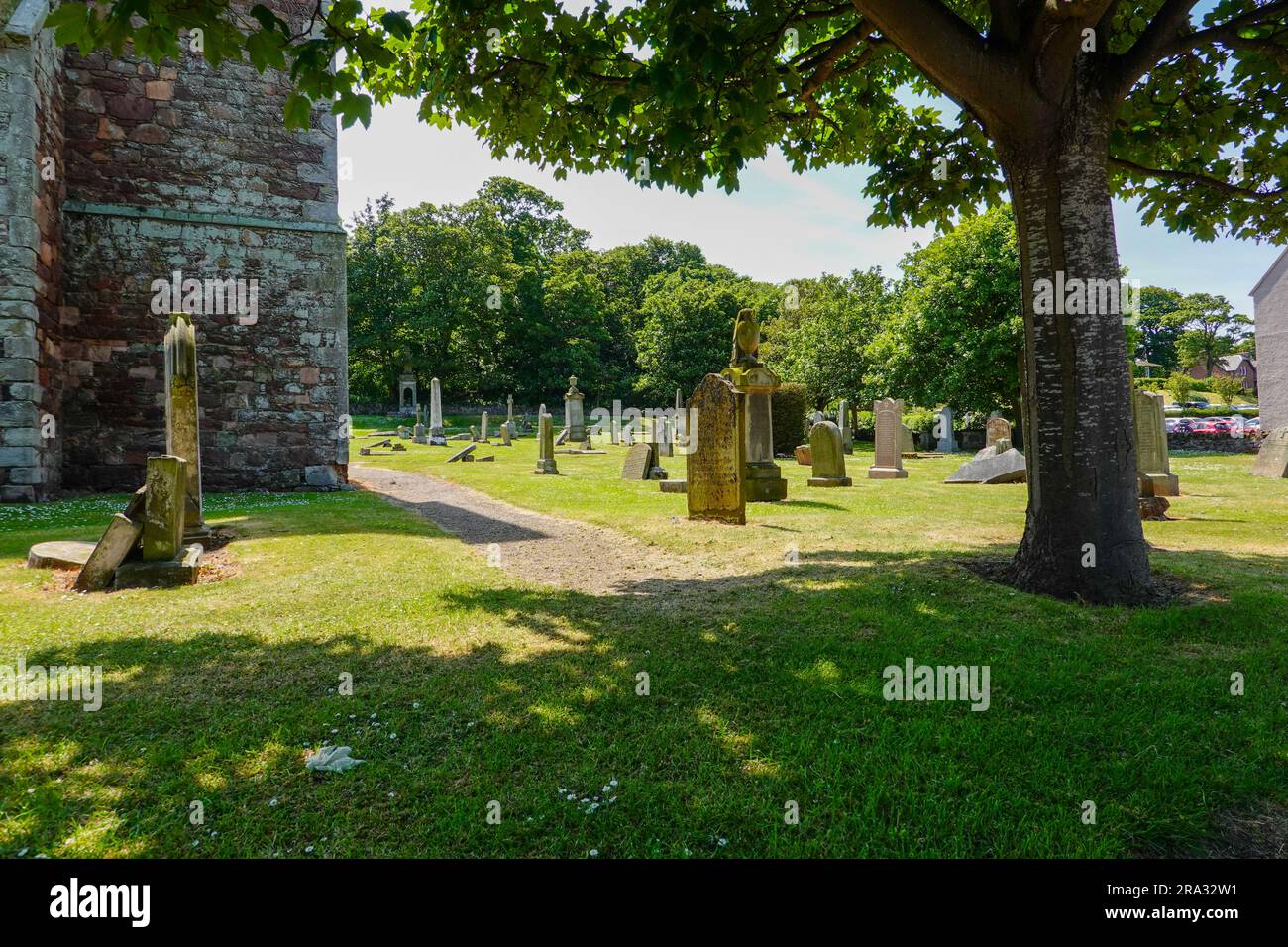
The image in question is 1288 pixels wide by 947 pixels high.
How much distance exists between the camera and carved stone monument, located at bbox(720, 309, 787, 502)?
12.2m

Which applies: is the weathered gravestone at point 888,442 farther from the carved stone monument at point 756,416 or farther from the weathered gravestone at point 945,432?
the weathered gravestone at point 945,432

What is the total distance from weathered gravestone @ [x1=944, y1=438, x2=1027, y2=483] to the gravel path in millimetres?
10850

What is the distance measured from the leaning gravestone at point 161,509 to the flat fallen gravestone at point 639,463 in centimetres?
1071

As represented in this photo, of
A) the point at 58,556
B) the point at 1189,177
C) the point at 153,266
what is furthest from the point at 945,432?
the point at 58,556

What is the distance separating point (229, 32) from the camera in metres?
4.17

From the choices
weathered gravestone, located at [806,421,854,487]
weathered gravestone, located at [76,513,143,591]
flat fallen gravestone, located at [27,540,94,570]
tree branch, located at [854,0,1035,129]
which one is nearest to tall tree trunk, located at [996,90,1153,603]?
tree branch, located at [854,0,1035,129]

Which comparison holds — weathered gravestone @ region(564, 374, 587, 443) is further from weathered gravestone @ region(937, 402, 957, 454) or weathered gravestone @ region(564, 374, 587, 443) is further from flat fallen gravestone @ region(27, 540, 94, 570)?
flat fallen gravestone @ region(27, 540, 94, 570)

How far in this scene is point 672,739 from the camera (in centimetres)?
319

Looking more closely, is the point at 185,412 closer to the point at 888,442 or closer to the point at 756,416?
the point at 756,416

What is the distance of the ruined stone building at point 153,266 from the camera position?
35.1ft

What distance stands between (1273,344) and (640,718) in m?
33.7

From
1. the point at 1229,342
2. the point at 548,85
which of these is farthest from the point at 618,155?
the point at 1229,342

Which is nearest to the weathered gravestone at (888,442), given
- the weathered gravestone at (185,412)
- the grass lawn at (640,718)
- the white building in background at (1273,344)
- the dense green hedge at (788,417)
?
the dense green hedge at (788,417)
